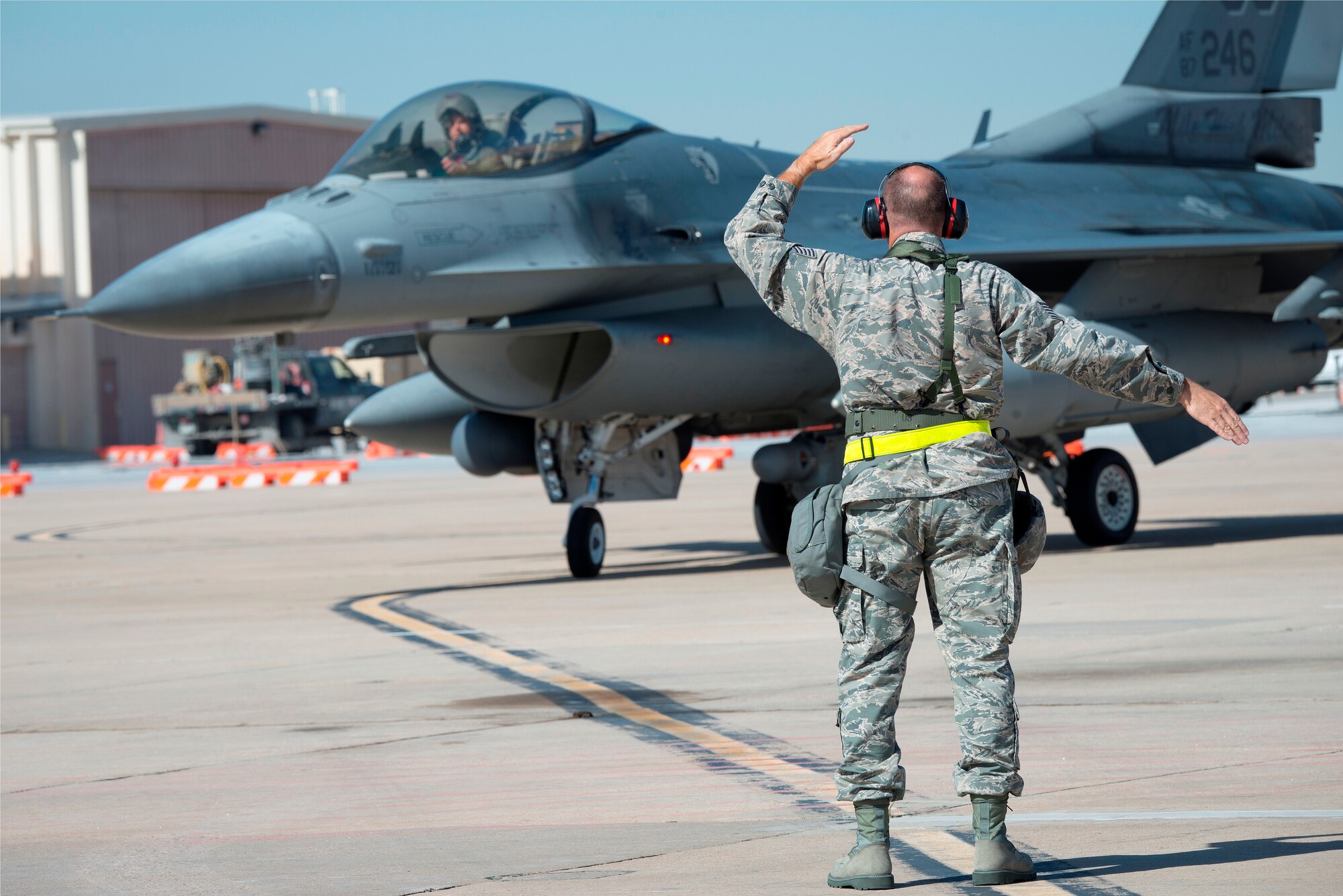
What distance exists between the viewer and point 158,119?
48.4m

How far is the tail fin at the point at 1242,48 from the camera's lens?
16484 mm

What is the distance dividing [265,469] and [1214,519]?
19590mm

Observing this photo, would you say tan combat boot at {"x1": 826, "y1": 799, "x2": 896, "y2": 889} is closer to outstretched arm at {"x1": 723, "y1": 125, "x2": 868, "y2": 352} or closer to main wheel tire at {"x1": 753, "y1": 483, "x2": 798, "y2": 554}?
outstretched arm at {"x1": 723, "y1": 125, "x2": 868, "y2": 352}

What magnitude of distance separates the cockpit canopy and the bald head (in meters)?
7.61

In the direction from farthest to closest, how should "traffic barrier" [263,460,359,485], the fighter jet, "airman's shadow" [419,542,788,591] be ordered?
"traffic barrier" [263,460,359,485], "airman's shadow" [419,542,788,591], the fighter jet

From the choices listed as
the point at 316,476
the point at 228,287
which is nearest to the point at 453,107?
the point at 228,287

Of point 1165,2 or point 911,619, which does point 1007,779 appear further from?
point 1165,2

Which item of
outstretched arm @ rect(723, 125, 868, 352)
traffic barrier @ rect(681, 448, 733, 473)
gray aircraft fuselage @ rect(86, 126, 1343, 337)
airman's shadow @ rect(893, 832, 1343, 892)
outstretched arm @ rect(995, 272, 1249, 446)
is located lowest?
traffic barrier @ rect(681, 448, 733, 473)

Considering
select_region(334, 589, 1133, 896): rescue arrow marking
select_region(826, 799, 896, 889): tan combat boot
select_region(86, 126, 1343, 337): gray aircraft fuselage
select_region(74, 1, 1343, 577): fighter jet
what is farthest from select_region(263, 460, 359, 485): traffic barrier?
select_region(826, 799, 896, 889): tan combat boot

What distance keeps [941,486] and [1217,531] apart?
11.5m

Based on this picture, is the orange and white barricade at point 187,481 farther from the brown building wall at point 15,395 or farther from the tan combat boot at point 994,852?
the tan combat boot at point 994,852

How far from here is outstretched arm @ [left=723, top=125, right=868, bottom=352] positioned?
14.7 ft

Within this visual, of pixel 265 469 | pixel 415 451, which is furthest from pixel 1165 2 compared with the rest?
pixel 265 469

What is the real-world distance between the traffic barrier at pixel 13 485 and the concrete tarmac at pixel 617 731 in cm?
1705
